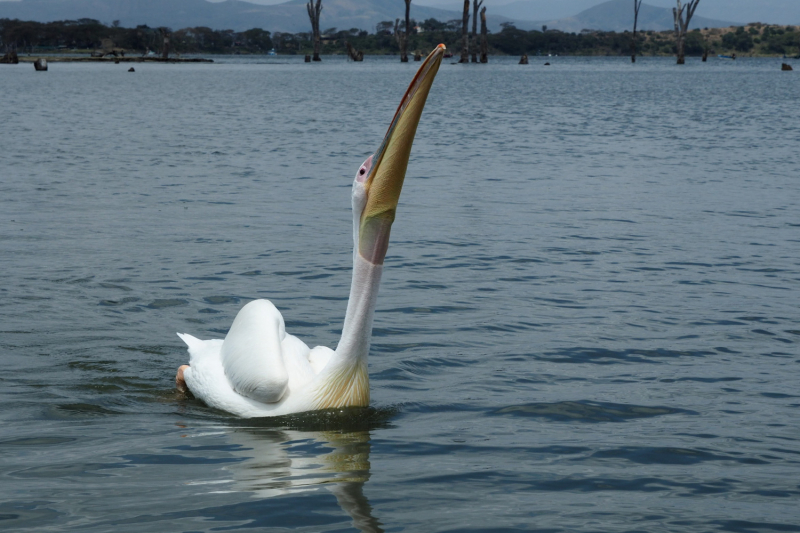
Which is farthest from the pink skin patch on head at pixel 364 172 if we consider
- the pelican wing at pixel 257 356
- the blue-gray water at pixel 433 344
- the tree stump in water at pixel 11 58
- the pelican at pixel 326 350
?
the tree stump in water at pixel 11 58

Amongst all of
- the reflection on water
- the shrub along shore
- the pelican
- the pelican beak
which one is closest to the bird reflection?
the reflection on water

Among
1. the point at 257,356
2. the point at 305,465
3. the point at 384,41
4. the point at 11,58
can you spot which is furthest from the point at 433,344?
the point at 384,41

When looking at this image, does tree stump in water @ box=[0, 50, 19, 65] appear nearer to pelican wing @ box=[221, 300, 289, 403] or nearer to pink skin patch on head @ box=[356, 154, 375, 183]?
pelican wing @ box=[221, 300, 289, 403]

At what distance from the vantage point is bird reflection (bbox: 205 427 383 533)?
155 inches

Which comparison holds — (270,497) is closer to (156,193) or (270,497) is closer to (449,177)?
(156,193)

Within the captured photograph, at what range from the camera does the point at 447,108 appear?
32.6 metres

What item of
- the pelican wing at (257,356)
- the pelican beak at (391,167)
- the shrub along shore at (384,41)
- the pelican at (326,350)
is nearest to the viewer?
the pelican beak at (391,167)

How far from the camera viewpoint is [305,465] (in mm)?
4273

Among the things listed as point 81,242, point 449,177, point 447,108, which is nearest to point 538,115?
point 447,108

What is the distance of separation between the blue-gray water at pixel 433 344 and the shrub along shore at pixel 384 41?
10441 cm

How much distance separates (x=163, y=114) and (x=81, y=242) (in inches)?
783

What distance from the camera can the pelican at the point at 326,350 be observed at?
4.24m

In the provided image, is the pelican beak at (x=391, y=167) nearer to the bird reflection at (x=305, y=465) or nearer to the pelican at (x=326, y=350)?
the pelican at (x=326, y=350)

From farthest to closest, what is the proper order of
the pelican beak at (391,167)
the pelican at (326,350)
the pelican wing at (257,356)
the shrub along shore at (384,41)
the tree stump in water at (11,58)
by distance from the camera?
the shrub along shore at (384,41)
the tree stump in water at (11,58)
the pelican wing at (257,356)
the pelican at (326,350)
the pelican beak at (391,167)
